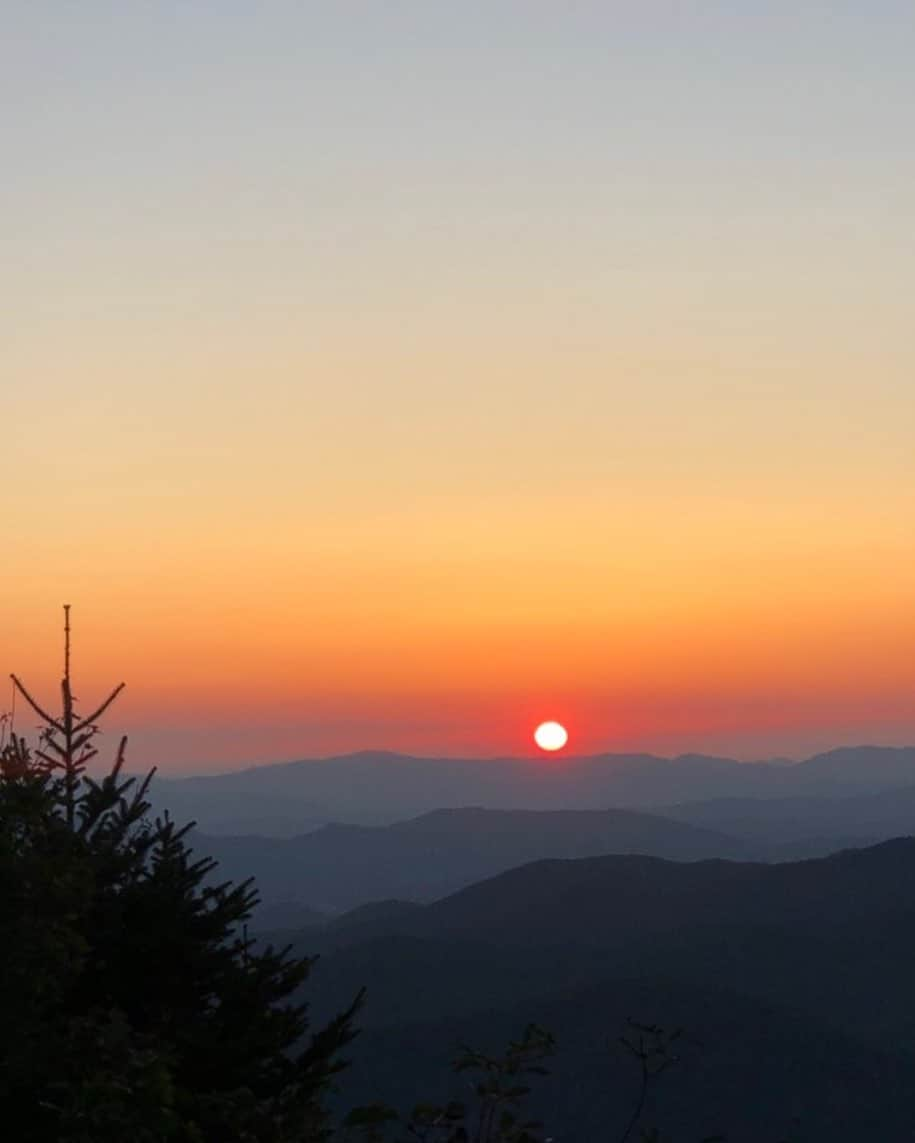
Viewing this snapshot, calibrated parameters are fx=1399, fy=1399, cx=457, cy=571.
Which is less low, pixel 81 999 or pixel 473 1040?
pixel 81 999

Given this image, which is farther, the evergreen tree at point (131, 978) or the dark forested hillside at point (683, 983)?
the dark forested hillside at point (683, 983)

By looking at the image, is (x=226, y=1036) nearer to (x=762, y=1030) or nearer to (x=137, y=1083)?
(x=137, y=1083)

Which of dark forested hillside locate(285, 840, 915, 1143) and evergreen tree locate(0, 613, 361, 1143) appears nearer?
evergreen tree locate(0, 613, 361, 1143)

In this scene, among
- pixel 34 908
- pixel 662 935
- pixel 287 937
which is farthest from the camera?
pixel 287 937

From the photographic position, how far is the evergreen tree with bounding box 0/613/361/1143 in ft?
33.3

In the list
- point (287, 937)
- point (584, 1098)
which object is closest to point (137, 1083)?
point (584, 1098)

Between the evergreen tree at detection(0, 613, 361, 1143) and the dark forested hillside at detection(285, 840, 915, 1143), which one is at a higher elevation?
the evergreen tree at detection(0, 613, 361, 1143)

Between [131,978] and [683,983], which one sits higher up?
[131,978]

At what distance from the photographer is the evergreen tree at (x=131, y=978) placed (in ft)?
33.3

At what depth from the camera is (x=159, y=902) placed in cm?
1438

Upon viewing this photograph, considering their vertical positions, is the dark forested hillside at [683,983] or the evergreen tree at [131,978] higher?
the evergreen tree at [131,978]

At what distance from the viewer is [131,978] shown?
46.8 feet

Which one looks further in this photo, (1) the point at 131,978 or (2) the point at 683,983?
(2) the point at 683,983

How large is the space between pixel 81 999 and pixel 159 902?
118cm
